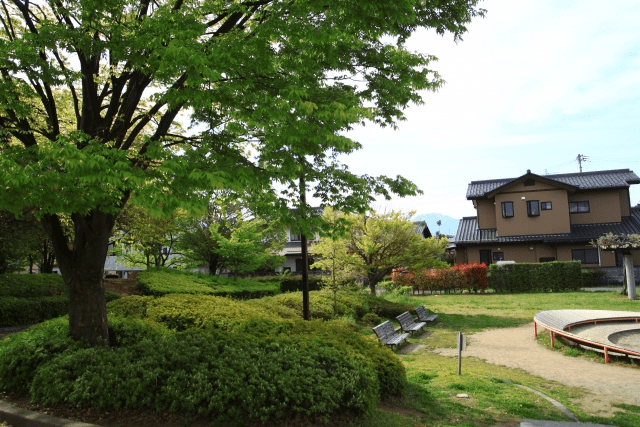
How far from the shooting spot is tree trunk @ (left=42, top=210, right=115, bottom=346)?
24.9ft

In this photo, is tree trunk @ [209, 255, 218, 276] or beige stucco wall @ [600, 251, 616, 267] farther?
beige stucco wall @ [600, 251, 616, 267]

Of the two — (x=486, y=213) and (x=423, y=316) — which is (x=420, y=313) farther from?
(x=486, y=213)

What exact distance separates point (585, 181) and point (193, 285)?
1295 inches

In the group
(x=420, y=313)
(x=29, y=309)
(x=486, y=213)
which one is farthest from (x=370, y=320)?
(x=486, y=213)

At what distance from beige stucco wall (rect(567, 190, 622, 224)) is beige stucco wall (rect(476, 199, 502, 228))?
19.5 ft

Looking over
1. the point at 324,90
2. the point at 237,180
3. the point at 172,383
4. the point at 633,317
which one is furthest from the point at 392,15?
the point at 633,317

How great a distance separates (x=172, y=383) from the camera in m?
5.61

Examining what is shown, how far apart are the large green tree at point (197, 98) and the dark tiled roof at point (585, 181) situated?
32.4m

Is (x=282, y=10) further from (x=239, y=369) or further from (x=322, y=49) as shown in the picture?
(x=239, y=369)

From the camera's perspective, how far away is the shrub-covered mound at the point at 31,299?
12641 mm

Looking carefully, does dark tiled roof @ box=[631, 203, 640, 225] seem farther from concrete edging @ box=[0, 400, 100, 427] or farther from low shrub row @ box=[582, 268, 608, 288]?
concrete edging @ box=[0, 400, 100, 427]

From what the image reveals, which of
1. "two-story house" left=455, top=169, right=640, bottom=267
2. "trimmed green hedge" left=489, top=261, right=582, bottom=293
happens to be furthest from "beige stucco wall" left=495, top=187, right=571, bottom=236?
"trimmed green hedge" left=489, top=261, right=582, bottom=293

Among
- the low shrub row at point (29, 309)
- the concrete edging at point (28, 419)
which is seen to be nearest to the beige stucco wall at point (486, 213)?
the low shrub row at point (29, 309)

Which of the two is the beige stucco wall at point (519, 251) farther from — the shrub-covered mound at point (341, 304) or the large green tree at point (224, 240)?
the shrub-covered mound at point (341, 304)
